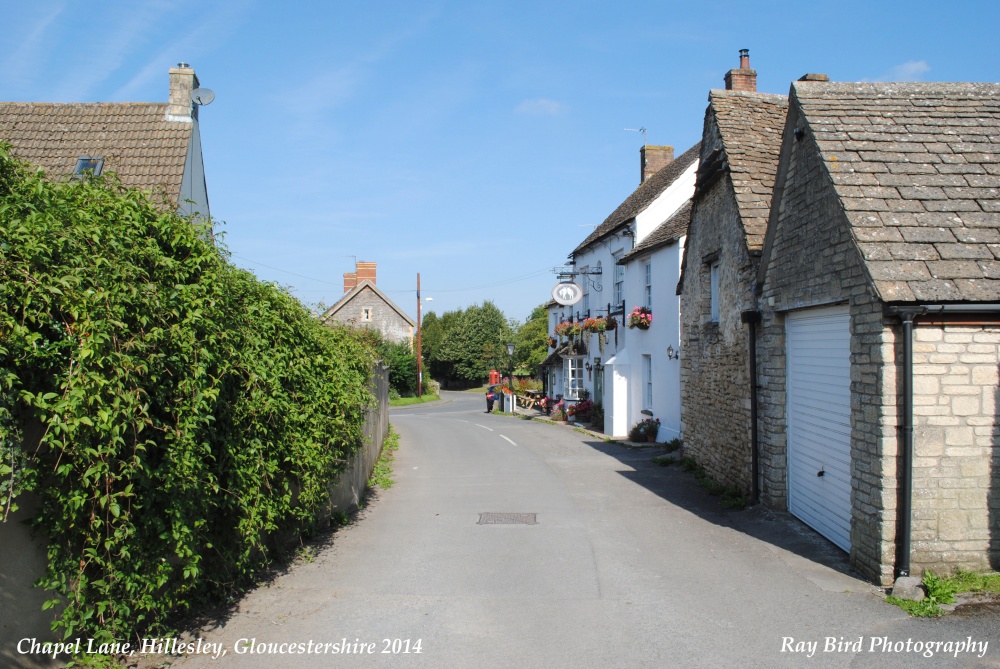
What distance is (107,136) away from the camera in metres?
16.9

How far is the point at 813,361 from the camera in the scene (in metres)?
9.10

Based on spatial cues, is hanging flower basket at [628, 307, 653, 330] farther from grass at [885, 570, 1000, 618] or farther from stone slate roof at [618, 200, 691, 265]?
grass at [885, 570, 1000, 618]

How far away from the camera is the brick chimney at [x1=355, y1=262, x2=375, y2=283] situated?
64188 mm

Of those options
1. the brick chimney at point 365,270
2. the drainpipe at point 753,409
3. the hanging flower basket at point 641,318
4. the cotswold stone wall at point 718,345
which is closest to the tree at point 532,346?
the brick chimney at point 365,270

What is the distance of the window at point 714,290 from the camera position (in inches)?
531

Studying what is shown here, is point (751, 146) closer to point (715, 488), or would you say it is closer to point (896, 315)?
point (715, 488)

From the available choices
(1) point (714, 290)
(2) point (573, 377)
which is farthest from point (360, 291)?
(1) point (714, 290)

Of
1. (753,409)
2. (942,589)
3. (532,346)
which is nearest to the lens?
(942,589)

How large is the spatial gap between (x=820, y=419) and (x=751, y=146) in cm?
538

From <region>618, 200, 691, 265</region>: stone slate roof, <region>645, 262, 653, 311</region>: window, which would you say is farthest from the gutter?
<region>645, 262, 653, 311</region>: window

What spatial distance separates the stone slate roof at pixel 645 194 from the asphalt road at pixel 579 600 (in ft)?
49.1

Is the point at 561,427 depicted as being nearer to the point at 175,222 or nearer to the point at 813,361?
the point at 813,361

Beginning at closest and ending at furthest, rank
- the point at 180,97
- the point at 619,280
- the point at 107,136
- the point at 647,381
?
the point at 107,136 → the point at 180,97 → the point at 647,381 → the point at 619,280

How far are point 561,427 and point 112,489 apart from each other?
24058 millimetres
